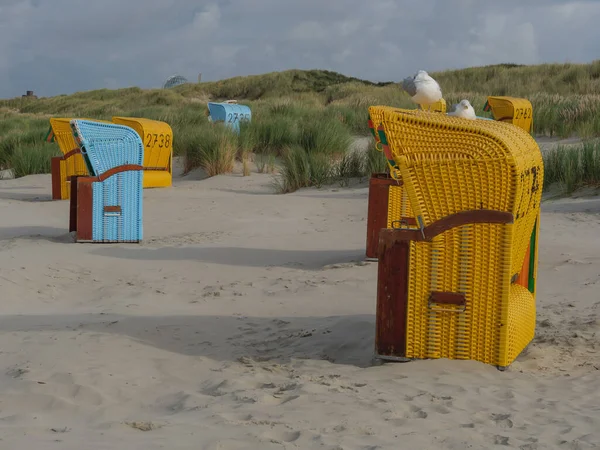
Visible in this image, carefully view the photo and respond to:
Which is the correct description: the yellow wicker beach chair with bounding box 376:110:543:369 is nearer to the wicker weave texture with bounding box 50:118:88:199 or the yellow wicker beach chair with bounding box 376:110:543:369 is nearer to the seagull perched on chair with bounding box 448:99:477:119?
the seagull perched on chair with bounding box 448:99:477:119

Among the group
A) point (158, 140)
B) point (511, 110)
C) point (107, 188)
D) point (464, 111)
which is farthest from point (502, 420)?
point (511, 110)

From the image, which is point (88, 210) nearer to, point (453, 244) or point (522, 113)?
point (453, 244)

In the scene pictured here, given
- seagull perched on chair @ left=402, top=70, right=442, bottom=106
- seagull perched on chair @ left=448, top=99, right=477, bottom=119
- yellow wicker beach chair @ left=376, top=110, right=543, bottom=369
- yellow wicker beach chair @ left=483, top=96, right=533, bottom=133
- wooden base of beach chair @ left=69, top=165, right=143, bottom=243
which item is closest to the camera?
yellow wicker beach chair @ left=376, top=110, right=543, bottom=369

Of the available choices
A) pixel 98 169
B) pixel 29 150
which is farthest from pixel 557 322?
pixel 29 150

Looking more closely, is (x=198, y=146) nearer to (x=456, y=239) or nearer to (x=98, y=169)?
(x=98, y=169)

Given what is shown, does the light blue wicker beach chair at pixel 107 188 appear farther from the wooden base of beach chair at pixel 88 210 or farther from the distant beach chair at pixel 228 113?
the distant beach chair at pixel 228 113

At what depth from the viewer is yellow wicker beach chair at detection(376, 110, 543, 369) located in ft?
13.5

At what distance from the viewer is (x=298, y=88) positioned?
47.8 meters

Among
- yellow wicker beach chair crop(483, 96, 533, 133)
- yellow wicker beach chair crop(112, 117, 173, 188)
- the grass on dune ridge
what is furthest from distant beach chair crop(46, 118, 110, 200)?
yellow wicker beach chair crop(483, 96, 533, 133)

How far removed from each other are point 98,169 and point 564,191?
5339 millimetres

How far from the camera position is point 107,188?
9.01m

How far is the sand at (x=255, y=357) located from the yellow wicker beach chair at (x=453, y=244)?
138 mm

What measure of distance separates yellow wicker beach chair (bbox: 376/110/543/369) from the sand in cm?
14

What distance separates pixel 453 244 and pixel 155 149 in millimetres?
9510
